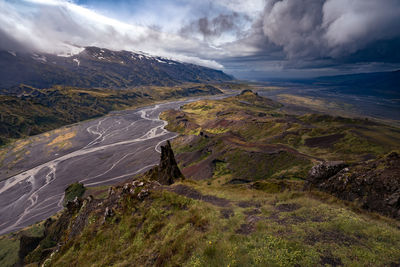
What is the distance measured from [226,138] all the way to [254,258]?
287ft

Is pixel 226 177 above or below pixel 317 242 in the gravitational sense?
below

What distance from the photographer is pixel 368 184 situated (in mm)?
20562

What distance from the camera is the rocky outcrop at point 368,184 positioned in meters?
18.0

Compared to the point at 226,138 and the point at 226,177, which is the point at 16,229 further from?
the point at 226,138

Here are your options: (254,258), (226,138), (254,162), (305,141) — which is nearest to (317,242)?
(254,258)

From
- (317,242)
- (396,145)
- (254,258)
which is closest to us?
(254,258)

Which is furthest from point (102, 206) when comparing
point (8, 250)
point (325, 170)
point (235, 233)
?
point (8, 250)

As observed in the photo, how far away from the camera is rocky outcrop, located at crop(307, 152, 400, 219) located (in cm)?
1800

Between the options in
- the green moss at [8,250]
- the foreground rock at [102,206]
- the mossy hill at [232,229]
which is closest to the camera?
the mossy hill at [232,229]

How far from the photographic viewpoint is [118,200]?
27234 millimetres

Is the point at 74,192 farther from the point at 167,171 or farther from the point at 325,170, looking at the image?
the point at 325,170

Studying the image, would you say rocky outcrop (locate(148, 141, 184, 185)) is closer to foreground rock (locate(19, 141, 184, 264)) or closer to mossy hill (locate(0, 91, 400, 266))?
foreground rock (locate(19, 141, 184, 264))

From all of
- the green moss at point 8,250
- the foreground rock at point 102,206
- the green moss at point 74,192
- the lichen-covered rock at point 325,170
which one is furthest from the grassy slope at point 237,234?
the green moss at point 74,192

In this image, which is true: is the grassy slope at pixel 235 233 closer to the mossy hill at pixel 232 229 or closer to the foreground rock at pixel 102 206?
the mossy hill at pixel 232 229
